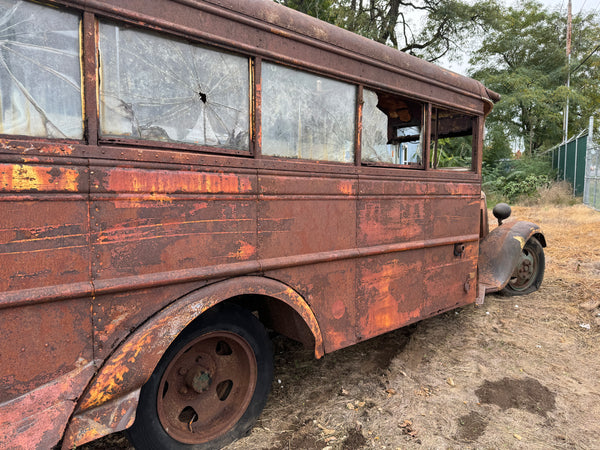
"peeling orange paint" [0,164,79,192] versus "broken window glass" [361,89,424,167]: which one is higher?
"broken window glass" [361,89,424,167]

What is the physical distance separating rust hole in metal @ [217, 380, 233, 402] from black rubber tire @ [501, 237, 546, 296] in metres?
4.00

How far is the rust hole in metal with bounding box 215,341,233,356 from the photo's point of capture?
233 centimetres

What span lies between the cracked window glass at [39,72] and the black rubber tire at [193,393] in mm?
1091

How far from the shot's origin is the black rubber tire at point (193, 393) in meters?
1.92

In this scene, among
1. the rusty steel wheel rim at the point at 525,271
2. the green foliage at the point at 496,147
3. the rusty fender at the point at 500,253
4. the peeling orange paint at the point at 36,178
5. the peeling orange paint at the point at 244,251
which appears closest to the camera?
the peeling orange paint at the point at 36,178

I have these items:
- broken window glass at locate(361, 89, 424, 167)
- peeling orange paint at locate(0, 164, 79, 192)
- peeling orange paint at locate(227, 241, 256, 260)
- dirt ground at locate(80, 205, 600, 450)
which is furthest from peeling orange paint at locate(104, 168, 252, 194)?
dirt ground at locate(80, 205, 600, 450)

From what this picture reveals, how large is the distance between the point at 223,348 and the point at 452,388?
70.7 inches

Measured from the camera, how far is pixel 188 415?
87.5 inches

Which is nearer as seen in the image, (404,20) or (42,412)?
(42,412)

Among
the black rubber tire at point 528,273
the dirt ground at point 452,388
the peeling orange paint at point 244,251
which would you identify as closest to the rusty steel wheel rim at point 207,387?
the dirt ground at point 452,388

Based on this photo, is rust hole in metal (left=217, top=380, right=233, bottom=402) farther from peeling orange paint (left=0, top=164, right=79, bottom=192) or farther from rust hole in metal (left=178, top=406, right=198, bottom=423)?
peeling orange paint (left=0, top=164, right=79, bottom=192)

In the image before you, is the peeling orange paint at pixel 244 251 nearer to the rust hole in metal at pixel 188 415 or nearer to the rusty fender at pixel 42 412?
the rusty fender at pixel 42 412

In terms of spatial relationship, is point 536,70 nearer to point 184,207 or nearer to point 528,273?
point 528,273

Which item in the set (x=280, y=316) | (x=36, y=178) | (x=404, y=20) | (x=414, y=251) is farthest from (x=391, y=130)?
(x=404, y=20)
